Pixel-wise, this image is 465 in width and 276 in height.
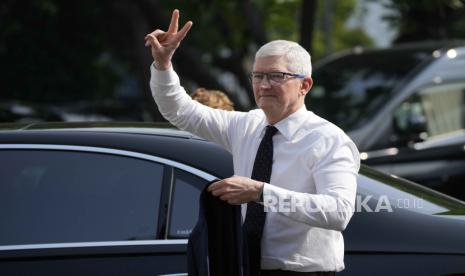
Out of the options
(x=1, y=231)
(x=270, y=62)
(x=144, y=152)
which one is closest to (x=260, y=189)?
(x=270, y=62)

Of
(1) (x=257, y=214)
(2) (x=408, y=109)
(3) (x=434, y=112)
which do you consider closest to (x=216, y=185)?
(1) (x=257, y=214)

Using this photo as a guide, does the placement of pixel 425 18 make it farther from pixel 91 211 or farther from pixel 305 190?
pixel 305 190

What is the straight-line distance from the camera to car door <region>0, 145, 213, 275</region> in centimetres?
388

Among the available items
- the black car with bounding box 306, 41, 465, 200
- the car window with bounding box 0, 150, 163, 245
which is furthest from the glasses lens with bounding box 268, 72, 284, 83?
the black car with bounding box 306, 41, 465, 200

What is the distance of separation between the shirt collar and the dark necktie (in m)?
0.05

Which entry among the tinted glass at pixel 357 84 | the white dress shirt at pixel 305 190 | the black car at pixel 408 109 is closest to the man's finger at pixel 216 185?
the white dress shirt at pixel 305 190

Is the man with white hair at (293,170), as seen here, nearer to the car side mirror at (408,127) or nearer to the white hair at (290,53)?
the white hair at (290,53)

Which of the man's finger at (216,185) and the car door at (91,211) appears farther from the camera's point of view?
the car door at (91,211)

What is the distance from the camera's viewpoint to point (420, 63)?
8.98 meters

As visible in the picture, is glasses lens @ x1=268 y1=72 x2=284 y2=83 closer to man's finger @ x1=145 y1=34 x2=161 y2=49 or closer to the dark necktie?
the dark necktie

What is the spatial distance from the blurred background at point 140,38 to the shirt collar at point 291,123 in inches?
304

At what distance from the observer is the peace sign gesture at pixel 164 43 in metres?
3.57

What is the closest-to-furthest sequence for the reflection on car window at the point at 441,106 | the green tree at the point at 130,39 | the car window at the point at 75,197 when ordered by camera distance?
the car window at the point at 75,197, the reflection on car window at the point at 441,106, the green tree at the point at 130,39

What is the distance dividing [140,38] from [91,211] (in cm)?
1060
